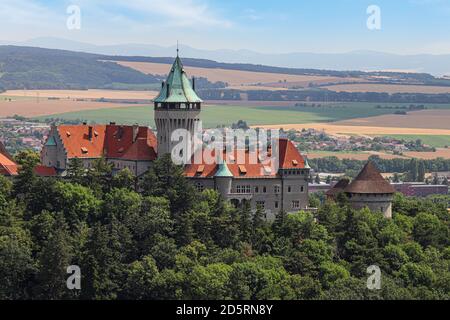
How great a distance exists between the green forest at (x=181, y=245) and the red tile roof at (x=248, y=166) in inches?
73.5

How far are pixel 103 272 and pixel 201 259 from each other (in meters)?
8.37

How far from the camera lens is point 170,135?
121000 mm

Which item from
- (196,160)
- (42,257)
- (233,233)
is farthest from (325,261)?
(42,257)

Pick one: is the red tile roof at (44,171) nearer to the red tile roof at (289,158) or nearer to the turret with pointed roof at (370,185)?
the red tile roof at (289,158)

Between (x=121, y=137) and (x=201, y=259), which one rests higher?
(x=121, y=137)

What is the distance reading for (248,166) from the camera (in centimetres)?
12094

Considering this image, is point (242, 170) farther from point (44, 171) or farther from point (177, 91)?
point (44, 171)

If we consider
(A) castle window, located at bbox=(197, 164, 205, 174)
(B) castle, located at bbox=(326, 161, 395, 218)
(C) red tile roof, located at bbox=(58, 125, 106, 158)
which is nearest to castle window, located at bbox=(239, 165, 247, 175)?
(A) castle window, located at bbox=(197, 164, 205, 174)

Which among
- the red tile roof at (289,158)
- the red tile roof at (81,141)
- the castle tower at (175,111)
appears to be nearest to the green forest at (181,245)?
the castle tower at (175,111)
